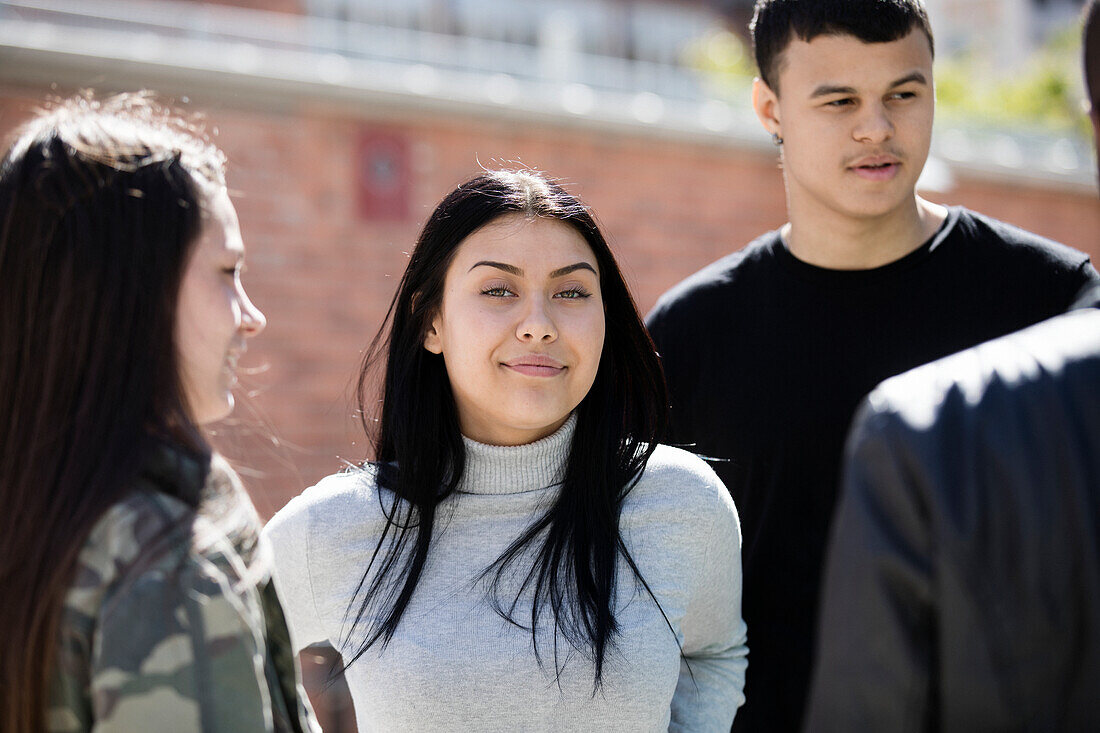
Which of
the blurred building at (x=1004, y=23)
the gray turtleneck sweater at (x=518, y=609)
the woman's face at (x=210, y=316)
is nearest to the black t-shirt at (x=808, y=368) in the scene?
the gray turtleneck sweater at (x=518, y=609)

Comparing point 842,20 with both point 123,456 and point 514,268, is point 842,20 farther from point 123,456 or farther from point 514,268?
point 123,456

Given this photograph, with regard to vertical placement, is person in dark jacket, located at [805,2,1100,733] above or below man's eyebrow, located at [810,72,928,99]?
below

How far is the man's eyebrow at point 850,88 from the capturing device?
2342mm

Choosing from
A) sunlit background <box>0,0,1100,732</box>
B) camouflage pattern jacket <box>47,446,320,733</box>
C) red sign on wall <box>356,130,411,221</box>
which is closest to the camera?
camouflage pattern jacket <box>47,446,320,733</box>

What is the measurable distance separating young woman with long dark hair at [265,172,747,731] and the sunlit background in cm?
256

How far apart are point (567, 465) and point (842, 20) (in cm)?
114

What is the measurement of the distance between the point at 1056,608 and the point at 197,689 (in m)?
0.90

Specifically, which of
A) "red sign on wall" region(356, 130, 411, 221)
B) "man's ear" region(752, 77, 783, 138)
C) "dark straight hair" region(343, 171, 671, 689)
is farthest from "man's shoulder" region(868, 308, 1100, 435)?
"red sign on wall" region(356, 130, 411, 221)

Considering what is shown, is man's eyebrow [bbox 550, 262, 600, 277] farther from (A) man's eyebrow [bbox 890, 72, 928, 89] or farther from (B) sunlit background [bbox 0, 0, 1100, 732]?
(B) sunlit background [bbox 0, 0, 1100, 732]

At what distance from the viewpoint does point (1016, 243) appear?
2287 mm

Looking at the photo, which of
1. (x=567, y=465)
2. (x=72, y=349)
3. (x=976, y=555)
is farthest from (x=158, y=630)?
(x=567, y=465)

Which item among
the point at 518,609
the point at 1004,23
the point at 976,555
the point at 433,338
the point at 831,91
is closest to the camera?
the point at 976,555

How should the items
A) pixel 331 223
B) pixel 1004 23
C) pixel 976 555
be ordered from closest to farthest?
pixel 976 555 → pixel 331 223 → pixel 1004 23

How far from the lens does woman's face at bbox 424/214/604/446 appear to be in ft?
Result: 6.84
